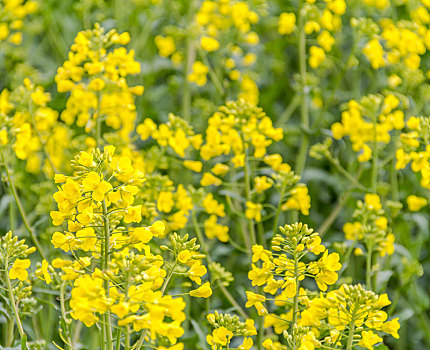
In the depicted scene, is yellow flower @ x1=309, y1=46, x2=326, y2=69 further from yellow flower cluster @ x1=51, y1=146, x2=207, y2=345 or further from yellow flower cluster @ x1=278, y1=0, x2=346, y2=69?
yellow flower cluster @ x1=51, y1=146, x2=207, y2=345

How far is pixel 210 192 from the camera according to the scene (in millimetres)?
3855

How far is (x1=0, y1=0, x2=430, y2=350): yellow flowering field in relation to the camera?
6.74ft

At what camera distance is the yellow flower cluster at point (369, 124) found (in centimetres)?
340

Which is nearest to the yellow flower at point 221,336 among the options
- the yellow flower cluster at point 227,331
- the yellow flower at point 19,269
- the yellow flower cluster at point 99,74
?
the yellow flower cluster at point 227,331

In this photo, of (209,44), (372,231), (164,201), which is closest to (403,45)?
(209,44)

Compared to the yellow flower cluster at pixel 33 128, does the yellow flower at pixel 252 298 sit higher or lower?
lower

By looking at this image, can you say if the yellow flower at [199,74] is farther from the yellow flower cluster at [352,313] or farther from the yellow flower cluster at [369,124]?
the yellow flower cluster at [352,313]

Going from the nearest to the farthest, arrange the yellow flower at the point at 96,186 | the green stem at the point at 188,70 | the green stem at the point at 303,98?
1. the yellow flower at the point at 96,186
2. the green stem at the point at 303,98
3. the green stem at the point at 188,70

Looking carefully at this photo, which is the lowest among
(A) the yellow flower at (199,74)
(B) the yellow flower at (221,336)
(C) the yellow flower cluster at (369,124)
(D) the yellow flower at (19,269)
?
(C) the yellow flower cluster at (369,124)

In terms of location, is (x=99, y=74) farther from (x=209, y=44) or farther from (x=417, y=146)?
(x=417, y=146)

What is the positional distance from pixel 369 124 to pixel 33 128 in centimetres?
184

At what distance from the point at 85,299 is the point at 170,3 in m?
3.24

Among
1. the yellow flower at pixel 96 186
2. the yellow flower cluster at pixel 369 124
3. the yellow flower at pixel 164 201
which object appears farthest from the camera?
the yellow flower cluster at pixel 369 124

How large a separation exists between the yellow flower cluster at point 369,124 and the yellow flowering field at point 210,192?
1 cm
